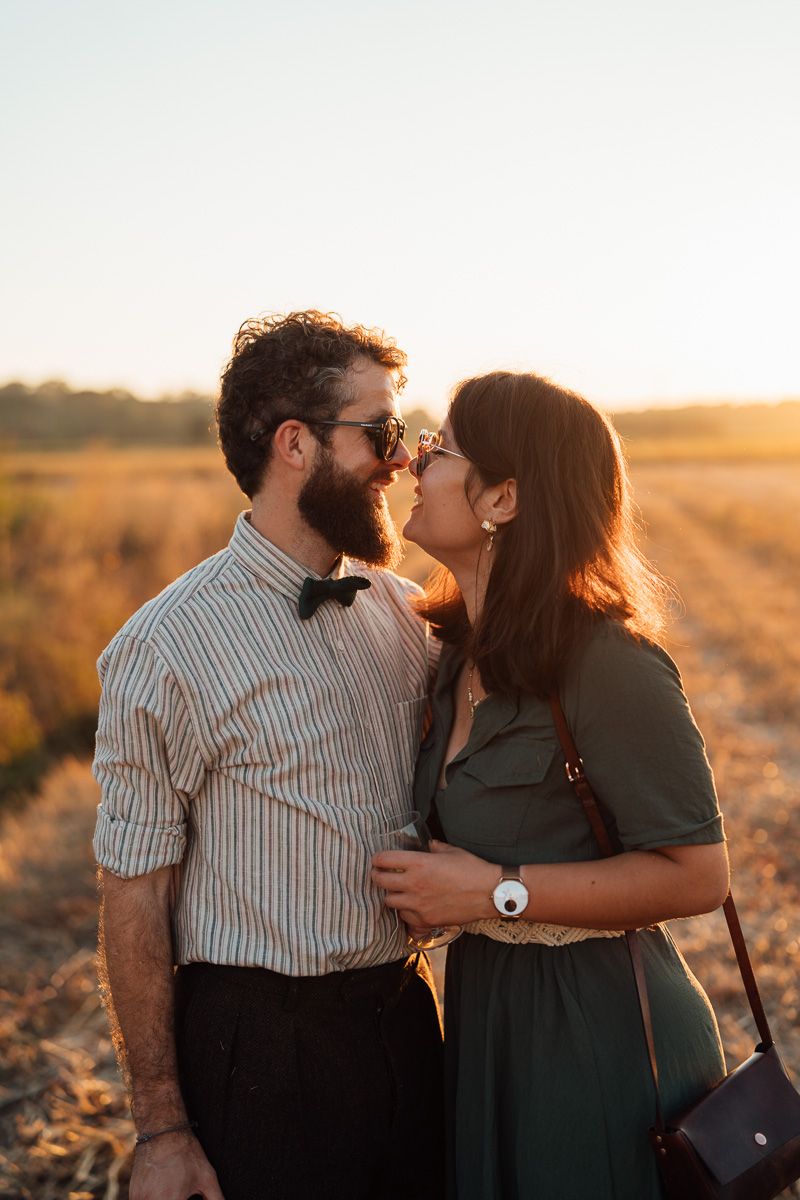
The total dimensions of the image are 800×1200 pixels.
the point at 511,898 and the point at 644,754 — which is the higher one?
the point at 644,754

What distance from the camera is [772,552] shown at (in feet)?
66.3

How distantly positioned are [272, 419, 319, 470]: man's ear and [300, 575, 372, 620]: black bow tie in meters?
0.30

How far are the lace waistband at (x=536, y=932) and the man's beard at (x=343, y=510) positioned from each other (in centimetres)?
98

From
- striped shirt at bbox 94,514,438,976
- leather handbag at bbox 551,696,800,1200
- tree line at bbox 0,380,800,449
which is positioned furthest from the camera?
tree line at bbox 0,380,800,449

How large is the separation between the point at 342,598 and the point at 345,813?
54 centimetres

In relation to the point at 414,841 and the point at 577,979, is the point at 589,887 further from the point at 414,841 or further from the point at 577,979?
the point at 414,841

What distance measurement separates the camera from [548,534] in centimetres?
250

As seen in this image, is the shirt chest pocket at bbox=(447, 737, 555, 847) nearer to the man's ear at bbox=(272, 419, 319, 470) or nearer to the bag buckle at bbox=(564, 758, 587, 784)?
the bag buckle at bbox=(564, 758, 587, 784)

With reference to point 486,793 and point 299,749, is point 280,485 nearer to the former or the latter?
point 299,749

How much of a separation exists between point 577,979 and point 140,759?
1.09m

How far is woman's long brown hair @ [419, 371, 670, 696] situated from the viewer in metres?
2.42

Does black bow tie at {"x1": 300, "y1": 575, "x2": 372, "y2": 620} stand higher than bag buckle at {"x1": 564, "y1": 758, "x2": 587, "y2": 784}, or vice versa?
black bow tie at {"x1": 300, "y1": 575, "x2": 372, "y2": 620}

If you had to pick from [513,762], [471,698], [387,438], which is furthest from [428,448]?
[513,762]

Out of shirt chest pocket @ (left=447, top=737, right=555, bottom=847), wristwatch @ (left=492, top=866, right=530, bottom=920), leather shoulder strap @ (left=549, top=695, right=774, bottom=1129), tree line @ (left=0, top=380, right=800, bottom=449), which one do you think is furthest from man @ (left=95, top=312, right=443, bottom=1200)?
tree line @ (left=0, top=380, right=800, bottom=449)
